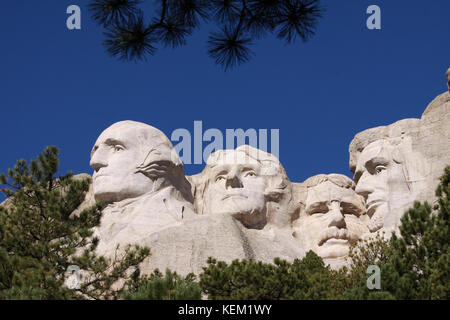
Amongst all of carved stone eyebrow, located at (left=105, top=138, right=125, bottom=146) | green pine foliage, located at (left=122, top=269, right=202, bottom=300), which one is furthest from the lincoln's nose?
green pine foliage, located at (left=122, top=269, right=202, bottom=300)

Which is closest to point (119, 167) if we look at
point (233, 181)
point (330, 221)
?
point (233, 181)

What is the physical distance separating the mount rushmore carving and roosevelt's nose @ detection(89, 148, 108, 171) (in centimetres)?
2

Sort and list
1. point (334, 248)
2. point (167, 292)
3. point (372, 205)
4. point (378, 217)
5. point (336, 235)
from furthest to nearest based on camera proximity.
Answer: point (336, 235), point (372, 205), point (334, 248), point (378, 217), point (167, 292)

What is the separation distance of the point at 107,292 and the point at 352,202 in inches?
275

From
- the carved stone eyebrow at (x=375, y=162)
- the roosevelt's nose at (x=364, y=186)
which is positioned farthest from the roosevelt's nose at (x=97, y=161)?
the carved stone eyebrow at (x=375, y=162)

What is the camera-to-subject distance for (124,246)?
632 inches

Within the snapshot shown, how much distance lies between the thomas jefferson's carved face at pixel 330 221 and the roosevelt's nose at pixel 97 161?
4.18m

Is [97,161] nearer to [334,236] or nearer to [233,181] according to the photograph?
[233,181]

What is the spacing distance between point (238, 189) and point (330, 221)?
1.99 meters

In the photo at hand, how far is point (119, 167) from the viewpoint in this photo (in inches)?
723
